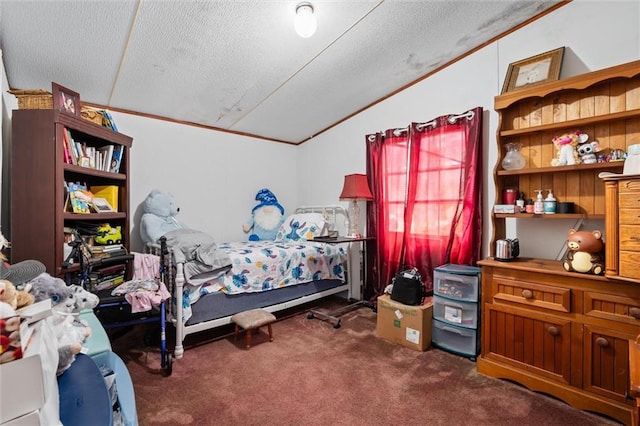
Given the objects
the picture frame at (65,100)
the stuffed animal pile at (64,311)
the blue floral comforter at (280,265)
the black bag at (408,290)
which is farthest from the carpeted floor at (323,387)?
the picture frame at (65,100)

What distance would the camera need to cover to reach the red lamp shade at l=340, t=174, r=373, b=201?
3.15 metres

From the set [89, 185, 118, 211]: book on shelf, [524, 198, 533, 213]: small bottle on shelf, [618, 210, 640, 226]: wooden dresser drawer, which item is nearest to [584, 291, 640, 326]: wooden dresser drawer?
[618, 210, 640, 226]: wooden dresser drawer

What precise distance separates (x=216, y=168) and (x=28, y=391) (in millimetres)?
3350

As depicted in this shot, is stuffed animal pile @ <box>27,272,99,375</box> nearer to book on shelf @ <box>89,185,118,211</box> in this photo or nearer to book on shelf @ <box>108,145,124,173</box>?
book on shelf @ <box>89,185,118,211</box>

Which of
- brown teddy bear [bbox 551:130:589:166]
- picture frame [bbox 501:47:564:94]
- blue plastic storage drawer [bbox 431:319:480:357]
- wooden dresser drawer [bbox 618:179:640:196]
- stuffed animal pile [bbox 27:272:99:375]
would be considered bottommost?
blue plastic storage drawer [bbox 431:319:480:357]

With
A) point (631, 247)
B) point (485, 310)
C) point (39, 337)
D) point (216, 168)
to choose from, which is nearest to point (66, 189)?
point (216, 168)

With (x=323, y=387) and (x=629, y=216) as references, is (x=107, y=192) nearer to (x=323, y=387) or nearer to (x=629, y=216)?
(x=323, y=387)

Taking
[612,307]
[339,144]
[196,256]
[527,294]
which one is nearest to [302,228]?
[339,144]

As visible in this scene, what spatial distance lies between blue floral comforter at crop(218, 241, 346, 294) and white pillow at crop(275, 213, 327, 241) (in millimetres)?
126

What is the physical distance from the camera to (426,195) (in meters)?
2.89

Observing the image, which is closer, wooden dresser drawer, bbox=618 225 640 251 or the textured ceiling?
wooden dresser drawer, bbox=618 225 640 251

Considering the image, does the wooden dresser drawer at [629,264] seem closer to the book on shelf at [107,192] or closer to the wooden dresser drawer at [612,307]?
the wooden dresser drawer at [612,307]

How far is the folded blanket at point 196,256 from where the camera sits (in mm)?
2275

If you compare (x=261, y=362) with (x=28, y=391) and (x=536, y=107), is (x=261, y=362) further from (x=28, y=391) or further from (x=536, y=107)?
(x=536, y=107)
